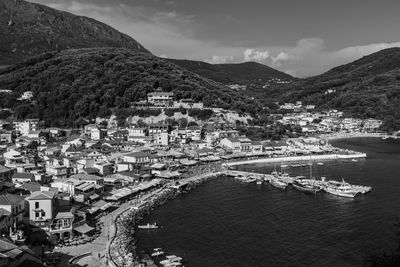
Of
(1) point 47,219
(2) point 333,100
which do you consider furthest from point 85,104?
(2) point 333,100

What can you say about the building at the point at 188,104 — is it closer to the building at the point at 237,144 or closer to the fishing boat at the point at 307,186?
the building at the point at 237,144

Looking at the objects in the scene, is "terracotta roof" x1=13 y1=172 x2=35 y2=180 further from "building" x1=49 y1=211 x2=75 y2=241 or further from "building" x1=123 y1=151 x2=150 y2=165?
"building" x1=123 y1=151 x2=150 y2=165

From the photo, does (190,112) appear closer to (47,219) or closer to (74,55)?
(74,55)

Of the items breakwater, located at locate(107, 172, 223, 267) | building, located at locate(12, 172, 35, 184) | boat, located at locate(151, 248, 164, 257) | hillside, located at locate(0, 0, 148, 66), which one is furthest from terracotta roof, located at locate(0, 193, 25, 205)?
hillside, located at locate(0, 0, 148, 66)

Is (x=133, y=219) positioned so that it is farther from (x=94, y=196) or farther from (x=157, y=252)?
(x=157, y=252)

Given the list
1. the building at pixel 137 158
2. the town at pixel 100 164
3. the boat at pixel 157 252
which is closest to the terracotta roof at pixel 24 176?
the town at pixel 100 164

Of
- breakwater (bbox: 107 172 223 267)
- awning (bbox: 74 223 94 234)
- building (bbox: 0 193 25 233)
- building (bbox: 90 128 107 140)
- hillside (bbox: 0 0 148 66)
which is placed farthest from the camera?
hillside (bbox: 0 0 148 66)

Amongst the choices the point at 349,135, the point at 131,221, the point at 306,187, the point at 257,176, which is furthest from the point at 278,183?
the point at 349,135
